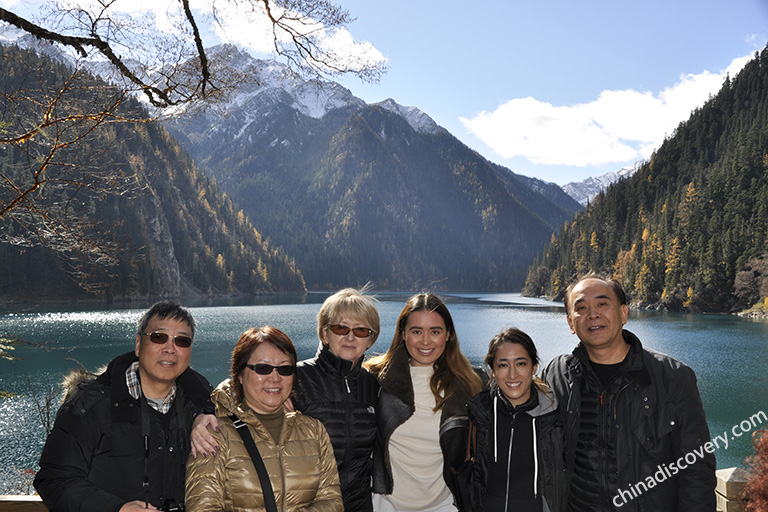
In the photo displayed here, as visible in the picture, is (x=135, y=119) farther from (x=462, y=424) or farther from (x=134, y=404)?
(x=462, y=424)

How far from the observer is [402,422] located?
9.87 ft

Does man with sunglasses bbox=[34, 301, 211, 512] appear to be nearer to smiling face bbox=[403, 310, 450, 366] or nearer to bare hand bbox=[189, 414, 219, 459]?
bare hand bbox=[189, 414, 219, 459]

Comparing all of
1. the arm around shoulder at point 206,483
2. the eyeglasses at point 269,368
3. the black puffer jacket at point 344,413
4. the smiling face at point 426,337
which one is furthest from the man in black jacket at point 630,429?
the arm around shoulder at point 206,483

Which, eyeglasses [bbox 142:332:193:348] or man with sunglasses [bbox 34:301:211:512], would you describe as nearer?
man with sunglasses [bbox 34:301:211:512]

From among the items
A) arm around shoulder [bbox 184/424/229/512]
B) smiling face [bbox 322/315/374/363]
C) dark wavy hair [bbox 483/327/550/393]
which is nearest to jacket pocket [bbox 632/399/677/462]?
dark wavy hair [bbox 483/327/550/393]

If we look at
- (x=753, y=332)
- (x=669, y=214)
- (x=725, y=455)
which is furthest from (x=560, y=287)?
(x=725, y=455)

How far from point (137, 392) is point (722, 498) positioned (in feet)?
10.4

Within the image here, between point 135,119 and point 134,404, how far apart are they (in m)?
2.30

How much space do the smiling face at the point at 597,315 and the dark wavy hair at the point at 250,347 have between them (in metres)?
1.72

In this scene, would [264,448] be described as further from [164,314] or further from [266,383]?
[164,314]

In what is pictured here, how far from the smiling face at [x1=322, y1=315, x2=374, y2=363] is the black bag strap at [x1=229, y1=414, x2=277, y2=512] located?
2.70 ft

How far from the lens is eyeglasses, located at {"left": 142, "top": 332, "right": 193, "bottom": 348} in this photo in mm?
2438

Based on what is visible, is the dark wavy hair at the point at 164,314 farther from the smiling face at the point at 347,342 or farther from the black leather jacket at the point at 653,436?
the black leather jacket at the point at 653,436

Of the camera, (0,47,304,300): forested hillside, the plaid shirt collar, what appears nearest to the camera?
the camera
